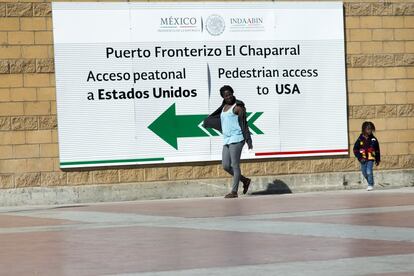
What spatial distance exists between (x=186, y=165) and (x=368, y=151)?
10.3 ft

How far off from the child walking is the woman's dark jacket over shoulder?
7.33 ft

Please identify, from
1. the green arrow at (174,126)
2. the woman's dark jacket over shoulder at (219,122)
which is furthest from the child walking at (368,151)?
the green arrow at (174,126)

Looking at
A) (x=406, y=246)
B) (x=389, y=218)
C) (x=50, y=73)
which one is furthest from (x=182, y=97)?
(x=406, y=246)

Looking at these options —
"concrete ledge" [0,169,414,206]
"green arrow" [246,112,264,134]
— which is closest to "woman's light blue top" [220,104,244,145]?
"green arrow" [246,112,264,134]

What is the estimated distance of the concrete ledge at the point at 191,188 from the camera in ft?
62.2

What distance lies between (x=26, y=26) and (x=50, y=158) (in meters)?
2.20

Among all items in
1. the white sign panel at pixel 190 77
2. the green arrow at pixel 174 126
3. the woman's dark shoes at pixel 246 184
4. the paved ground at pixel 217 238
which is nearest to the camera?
the paved ground at pixel 217 238

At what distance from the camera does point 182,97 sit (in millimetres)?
19797

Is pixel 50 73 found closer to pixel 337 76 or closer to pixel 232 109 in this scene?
pixel 232 109

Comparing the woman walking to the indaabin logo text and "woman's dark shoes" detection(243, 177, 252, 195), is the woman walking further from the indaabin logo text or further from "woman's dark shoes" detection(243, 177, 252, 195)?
the indaabin logo text

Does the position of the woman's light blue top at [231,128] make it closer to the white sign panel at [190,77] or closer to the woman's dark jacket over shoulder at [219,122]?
the woman's dark jacket over shoulder at [219,122]

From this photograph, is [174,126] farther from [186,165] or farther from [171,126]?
[186,165]

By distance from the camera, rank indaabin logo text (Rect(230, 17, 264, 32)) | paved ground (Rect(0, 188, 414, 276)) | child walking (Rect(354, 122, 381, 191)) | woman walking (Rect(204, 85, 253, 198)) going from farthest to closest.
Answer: indaabin logo text (Rect(230, 17, 264, 32)) < child walking (Rect(354, 122, 381, 191)) < woman walking (Rect(204, 85, 253, 198)) < paved ground (Rect(0, 188, 414, 276))

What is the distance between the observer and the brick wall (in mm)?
18922
